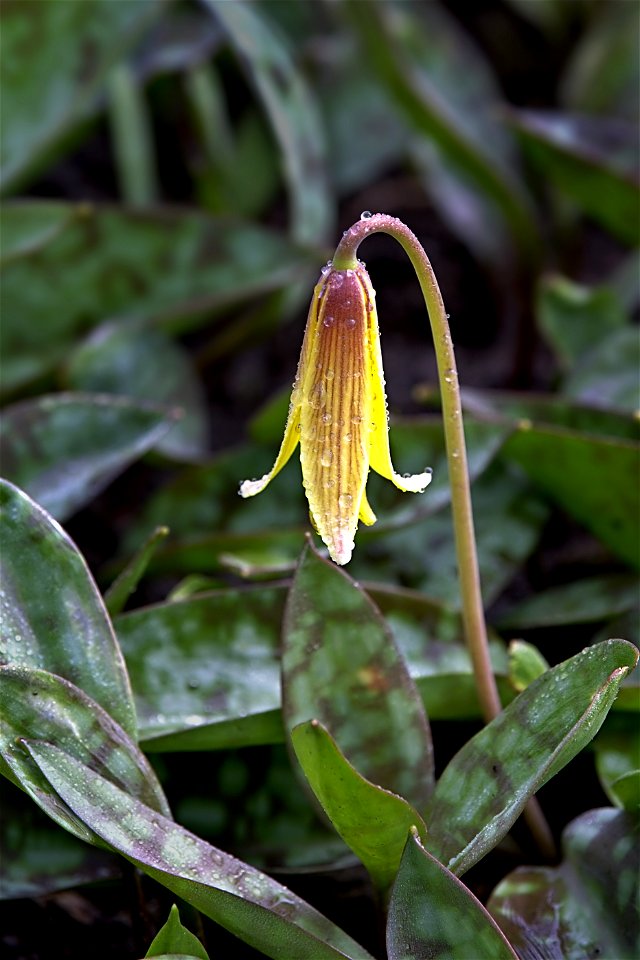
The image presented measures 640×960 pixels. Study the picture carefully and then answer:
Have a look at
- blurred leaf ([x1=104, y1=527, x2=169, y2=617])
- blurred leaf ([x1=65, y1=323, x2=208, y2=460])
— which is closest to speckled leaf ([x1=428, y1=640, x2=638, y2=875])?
blurred leaf ([x1=104, y1=527, x2=169, y2=617])

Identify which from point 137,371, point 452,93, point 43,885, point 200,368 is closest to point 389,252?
point 452,93

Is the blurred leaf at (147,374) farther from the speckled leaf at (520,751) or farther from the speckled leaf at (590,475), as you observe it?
the speckled leaf at (520,751)

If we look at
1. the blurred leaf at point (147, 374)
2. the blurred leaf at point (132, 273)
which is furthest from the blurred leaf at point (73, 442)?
the blurred leaf at point (132, 273)

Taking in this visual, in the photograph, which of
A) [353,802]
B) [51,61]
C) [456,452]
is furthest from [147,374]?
[353,802]

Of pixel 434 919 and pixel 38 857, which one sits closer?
pixel 434 919

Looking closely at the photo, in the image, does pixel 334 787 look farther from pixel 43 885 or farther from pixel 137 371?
pixel 137 371

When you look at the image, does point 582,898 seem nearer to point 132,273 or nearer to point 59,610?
point 59,610

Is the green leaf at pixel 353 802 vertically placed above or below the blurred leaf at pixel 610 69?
below
